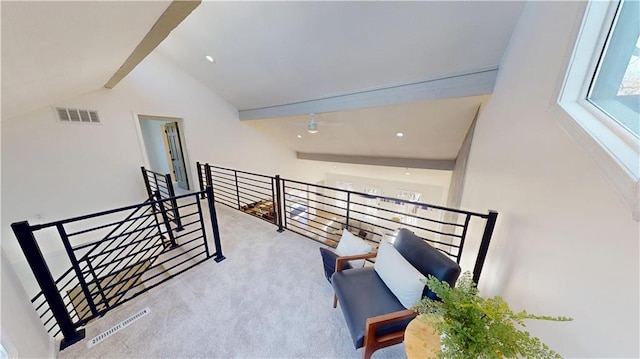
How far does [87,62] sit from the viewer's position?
5.59 feet

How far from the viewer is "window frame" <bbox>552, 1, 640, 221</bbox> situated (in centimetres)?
62

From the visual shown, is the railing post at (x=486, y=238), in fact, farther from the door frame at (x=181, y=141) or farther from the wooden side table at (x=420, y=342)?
the door frame at (x=181, y=141)

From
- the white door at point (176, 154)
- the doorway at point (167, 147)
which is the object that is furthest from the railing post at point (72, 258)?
the white door at point (176, 154)

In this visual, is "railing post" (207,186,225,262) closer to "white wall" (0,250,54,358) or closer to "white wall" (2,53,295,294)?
"white wall" (0,250,54,358)

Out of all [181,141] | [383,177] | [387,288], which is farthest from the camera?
[383,177]

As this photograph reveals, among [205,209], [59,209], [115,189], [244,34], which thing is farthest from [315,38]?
[59,209]

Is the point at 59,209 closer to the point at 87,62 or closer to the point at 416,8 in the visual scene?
the point at 87,62

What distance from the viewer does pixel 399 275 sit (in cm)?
137

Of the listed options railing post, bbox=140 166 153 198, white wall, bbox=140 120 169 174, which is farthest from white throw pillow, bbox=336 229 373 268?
white wall, bbox=140 120 169 174

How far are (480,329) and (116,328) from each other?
2373mm

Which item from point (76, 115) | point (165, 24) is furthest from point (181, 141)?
point (165, 24)

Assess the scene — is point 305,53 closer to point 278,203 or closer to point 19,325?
point 278,203

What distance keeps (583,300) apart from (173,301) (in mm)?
2602

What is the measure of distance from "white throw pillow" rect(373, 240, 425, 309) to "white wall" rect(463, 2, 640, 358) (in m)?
0.56
